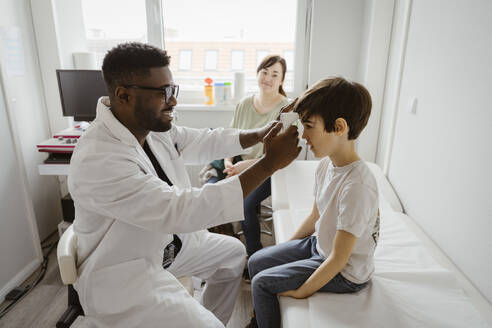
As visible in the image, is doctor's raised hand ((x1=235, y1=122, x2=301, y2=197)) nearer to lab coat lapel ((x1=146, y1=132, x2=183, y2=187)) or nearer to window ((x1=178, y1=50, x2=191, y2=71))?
lab coat lapel ((x1=146, y1=132, x2=183, y2=187))

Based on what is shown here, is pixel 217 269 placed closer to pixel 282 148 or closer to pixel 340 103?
pixel 282 148

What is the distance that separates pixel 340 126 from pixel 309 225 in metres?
0.49

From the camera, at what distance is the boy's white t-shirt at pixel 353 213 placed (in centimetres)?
105

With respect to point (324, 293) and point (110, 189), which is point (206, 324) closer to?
point (324, 293)

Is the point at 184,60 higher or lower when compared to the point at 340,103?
higher

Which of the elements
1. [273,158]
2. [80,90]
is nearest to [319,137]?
[273,158]

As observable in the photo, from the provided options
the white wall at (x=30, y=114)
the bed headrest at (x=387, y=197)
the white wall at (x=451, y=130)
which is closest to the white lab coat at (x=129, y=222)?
the white wall at (x=451, y=130)

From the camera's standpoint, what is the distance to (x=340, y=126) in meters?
1.11

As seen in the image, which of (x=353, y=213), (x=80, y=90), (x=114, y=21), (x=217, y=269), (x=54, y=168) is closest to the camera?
(x=353, y=213)

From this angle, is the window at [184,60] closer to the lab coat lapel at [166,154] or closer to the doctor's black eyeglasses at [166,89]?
the lab coat lapel at [166,154]

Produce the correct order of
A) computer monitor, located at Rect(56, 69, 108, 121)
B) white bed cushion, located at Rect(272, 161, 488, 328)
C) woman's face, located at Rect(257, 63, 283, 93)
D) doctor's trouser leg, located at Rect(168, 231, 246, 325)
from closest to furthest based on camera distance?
white bed cushion, located at Rect(272, 161, 488, 328) → doctor's trouser leg, located at Rect(168, 231, 246, 325) → computer monitor, located at Rect(56, 69, 108, 121) → woman's face, located at Rect(257, 63, 283, 93)

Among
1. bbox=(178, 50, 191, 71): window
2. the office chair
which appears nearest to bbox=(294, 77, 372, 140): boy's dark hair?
the office chair

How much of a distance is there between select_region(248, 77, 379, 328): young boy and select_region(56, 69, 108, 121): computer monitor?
161 centimetres

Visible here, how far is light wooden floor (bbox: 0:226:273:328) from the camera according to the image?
5.65 feet
